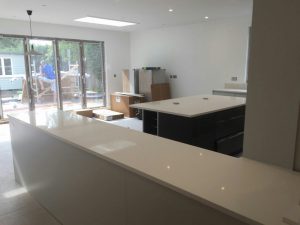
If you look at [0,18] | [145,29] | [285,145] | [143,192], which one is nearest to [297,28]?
[285,145]

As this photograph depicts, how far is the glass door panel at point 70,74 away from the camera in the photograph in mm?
7641

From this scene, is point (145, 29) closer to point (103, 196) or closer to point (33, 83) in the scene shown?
point (33, 83)

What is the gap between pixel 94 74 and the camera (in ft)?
27.6

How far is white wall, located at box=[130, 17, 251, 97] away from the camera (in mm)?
6352

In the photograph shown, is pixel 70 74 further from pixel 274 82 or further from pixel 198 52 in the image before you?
pixel 274 82

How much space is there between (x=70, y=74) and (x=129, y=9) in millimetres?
3583

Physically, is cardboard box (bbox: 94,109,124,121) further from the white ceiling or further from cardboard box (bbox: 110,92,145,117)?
the white ceiling

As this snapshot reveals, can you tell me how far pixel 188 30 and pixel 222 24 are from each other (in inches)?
42.3

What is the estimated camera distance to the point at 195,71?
7.33 m

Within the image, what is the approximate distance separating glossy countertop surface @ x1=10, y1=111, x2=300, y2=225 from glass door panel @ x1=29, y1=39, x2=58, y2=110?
19.0 ft

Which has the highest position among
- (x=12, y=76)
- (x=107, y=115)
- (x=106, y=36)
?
(x=106, y=36)

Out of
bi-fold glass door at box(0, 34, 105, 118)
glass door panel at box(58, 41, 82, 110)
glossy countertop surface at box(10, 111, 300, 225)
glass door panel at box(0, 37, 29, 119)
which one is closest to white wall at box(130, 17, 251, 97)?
bi-fold glass door at box(0, 34, 105, 118)

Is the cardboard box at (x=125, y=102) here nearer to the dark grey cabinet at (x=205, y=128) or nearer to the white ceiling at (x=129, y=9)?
the white ceiling at (x=129, y=9)

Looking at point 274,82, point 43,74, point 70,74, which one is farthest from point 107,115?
point 274,82
